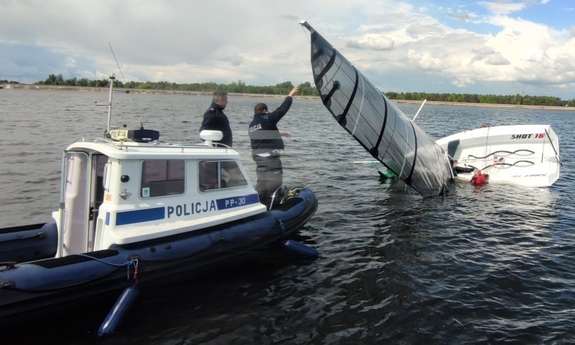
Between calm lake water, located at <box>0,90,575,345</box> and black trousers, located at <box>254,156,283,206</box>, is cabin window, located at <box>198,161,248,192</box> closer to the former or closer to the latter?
calm lake water, located at <box>0,90,575,345</box>

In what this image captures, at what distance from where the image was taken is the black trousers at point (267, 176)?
11344 mm

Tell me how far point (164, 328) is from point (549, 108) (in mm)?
202227

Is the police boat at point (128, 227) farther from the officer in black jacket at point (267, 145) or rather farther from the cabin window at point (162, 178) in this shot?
the officer in black jacket at point (267, 145)

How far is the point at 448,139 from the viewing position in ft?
69.3

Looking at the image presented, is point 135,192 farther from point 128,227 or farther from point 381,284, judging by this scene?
point 381,284

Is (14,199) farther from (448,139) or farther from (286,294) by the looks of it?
(448,139)

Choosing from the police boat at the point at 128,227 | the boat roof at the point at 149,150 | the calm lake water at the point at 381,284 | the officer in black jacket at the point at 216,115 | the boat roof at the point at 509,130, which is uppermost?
the boat roof at the point at 509,130

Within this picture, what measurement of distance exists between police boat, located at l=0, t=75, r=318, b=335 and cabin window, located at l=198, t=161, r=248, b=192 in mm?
20

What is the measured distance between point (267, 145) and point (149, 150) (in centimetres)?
391

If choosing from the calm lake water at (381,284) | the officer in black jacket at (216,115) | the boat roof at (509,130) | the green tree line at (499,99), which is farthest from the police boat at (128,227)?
the green tree line at (499,99)

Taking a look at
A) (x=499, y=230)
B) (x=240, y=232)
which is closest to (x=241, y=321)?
(x=240, y=232)

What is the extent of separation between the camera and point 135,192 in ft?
24.5

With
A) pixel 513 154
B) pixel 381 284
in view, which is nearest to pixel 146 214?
pixel 381 284

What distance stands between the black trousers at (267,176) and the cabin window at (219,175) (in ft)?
6.94
